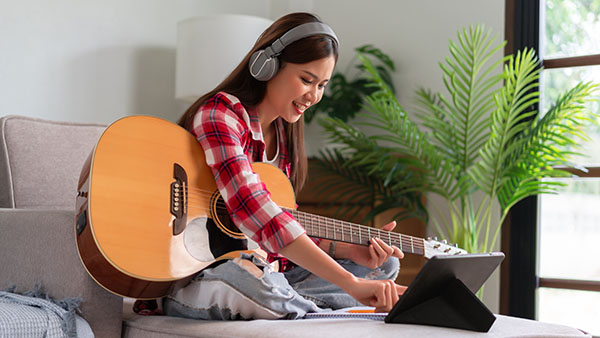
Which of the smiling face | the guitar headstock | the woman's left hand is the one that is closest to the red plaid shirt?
the smiling face

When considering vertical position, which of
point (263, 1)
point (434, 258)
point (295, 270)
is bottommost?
point (295, 270)

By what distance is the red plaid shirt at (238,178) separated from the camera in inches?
47.8

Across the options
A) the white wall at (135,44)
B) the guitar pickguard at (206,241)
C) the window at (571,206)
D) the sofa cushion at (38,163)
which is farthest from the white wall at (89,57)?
the window at (571,206)

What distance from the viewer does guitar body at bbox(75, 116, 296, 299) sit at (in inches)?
44.6

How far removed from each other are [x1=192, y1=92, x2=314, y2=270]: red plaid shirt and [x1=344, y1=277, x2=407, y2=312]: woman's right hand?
14 cm

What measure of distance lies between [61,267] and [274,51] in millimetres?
618

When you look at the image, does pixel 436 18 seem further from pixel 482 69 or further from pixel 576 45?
pixel 576 45

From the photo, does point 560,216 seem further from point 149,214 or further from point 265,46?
point 149,214

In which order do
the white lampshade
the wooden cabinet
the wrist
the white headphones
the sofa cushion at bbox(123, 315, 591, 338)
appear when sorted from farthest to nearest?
the wooden cabinet, the white lampshade, the wrist, the white headphones, the sofa cushion at bbox(123, 315, 591, 338)

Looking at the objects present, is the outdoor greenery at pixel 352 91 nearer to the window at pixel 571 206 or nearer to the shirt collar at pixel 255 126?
the window at pixel 571 206

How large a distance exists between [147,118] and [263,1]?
2.35 m

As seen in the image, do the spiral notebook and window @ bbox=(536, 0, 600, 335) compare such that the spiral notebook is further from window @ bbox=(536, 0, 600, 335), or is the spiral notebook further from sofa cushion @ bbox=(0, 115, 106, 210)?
window @ bbox=(536, 0, 600, 335)

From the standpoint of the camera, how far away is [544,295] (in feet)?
8.93

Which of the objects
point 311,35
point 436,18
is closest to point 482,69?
point 436,18
